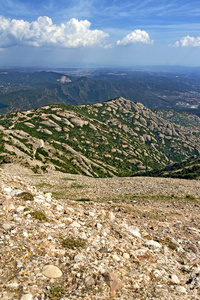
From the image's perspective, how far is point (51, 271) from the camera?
23.2ft

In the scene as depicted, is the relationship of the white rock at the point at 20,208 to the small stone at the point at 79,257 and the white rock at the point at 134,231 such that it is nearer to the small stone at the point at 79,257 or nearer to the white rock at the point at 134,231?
the small stone at the point at 79,257

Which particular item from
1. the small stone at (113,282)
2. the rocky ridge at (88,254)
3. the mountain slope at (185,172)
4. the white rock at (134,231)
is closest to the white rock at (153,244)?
the rocky ridge at (88,254)

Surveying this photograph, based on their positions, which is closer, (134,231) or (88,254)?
(88,254)

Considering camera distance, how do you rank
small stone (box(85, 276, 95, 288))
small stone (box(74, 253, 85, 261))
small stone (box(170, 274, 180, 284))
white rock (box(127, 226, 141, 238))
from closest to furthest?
1. small stone (box(85, 276, 95, 288))
2. small stone (box(170, 274, 180, 284))
3. small stone (box(74, 253, 85, 261))
4. white rock (box(127, 226, 141, 238))

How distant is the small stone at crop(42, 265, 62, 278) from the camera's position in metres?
6.93

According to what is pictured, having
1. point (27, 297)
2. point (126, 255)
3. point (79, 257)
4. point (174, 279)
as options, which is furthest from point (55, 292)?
point (174, 279)

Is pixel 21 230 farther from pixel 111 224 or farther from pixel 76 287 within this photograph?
pixel 111 224

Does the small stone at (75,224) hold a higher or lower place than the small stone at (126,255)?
higher

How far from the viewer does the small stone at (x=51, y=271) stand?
6933 millimetres

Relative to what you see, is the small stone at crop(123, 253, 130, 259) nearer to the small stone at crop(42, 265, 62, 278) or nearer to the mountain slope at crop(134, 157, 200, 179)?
the small stone at crop(42, 265, 62, 278)

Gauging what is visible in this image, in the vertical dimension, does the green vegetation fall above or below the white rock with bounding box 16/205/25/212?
below

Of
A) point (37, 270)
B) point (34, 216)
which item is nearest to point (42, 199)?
point (34, 216)

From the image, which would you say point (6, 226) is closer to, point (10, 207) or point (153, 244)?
point (10, 207)

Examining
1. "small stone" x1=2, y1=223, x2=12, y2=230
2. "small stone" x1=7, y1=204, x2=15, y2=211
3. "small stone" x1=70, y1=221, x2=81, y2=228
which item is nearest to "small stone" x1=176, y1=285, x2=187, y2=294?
"small stone" x1=70, y1=221, x2=81, y2=228
